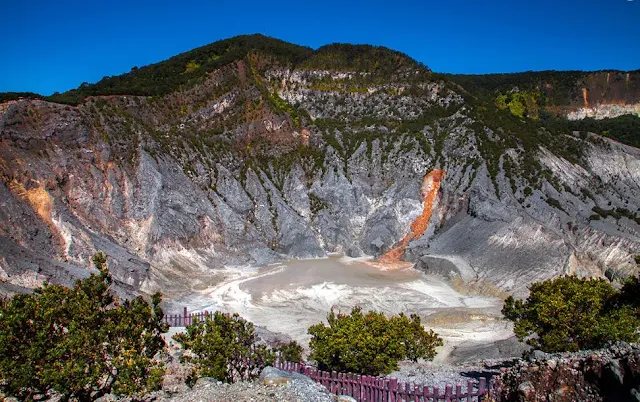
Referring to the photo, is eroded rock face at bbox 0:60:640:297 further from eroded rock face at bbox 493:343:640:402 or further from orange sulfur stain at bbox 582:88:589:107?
orange sulfur stain at bbox 582:88:589:107

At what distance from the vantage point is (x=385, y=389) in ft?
59.8

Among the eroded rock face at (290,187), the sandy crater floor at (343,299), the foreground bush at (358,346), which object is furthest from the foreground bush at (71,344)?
the eroded rock face at (290,187)

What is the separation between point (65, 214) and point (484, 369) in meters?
39.2

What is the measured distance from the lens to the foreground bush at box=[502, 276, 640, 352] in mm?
20812

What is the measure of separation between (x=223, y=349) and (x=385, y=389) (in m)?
5.96

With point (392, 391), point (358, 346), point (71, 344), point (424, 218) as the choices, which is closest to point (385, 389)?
point (392, 391)

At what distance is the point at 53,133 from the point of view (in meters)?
54.5

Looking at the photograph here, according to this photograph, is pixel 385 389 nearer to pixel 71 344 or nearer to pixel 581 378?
pixel 581 378

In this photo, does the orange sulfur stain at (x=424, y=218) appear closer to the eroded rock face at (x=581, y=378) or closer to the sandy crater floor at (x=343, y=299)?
the sandy crater floor at (x=343, y=299)

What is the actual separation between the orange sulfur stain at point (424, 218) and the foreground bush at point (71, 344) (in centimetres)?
4703

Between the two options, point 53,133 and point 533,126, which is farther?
point 533,126

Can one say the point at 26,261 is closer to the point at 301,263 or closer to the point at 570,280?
the point at 301,263

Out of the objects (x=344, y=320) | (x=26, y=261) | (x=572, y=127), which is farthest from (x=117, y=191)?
(x=572, y=127)

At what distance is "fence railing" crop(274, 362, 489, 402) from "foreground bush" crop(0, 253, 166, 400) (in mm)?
7373
